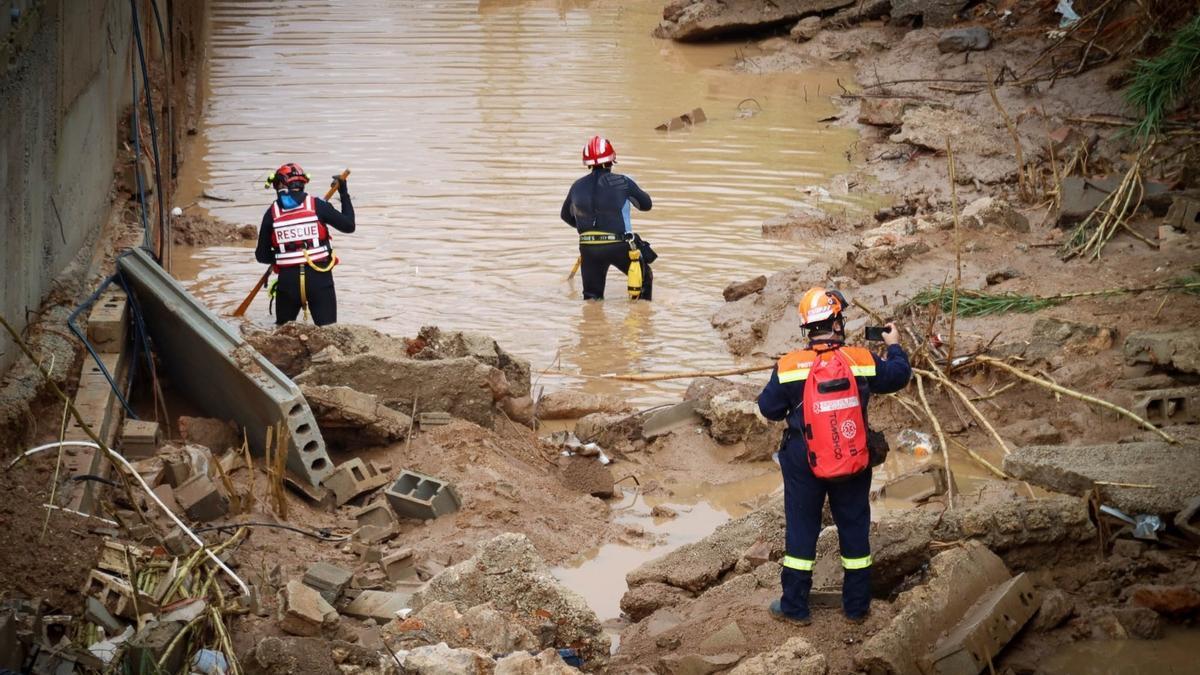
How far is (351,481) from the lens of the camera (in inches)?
333

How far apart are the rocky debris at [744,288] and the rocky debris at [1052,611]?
6.68m

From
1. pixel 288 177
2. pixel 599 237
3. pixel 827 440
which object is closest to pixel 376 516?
pixel 827 440

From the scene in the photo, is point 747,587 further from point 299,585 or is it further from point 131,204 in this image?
point 131,204

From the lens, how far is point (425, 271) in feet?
46.1

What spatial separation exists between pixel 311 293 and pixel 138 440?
292 centimetres

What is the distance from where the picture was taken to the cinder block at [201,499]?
7688 mm

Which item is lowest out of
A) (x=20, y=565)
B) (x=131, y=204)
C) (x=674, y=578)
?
(x=674, y=578)

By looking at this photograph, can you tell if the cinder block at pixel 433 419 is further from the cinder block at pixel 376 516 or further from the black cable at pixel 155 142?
the black cable at pixel 155 142

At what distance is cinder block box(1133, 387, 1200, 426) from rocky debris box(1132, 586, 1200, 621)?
98.1 inches

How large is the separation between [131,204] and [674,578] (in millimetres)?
6895

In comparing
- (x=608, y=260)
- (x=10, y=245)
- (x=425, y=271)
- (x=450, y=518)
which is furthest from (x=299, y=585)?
(x=425, y=271)

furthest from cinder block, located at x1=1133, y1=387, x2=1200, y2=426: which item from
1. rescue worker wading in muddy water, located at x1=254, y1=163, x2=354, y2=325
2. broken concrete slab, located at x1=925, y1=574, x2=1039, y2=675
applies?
rescue worker wading in muddy water, located at x1=254, y1=163, x2=354, y2=325

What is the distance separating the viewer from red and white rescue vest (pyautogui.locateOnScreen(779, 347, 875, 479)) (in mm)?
6125

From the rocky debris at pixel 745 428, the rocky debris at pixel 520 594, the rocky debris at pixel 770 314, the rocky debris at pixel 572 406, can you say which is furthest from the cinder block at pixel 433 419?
the rocky debris at pixel 770 314
